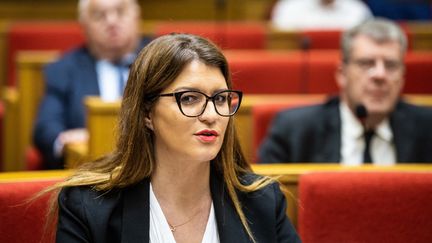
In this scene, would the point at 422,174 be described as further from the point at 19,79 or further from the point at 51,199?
the point at 19,79

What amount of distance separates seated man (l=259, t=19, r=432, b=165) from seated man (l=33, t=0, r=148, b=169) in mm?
568

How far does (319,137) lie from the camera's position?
53.6 inches

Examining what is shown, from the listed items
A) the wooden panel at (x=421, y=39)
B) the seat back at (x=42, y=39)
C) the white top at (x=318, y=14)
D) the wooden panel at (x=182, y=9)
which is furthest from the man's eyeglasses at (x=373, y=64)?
the wooden panel at (x=182, y=9)

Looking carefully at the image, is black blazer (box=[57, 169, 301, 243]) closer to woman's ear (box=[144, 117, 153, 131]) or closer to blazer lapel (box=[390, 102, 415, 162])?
woman's ear (box=[144, 117, 153, 131])

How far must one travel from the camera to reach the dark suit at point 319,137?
135cm

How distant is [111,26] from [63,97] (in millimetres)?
202

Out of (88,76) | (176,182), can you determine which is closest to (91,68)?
(88,76)

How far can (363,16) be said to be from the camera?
2566mm

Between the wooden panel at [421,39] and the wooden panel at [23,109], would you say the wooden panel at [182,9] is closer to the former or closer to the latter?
the wooden panel at [421,39]

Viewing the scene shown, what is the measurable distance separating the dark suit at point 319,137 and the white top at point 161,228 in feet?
1.57

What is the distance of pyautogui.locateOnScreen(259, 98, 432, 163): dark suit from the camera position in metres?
1.35

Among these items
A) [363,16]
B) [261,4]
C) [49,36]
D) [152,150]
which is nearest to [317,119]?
[152,150]

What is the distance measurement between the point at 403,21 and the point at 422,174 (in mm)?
1882

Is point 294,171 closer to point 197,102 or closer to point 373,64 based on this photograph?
point 197,102
